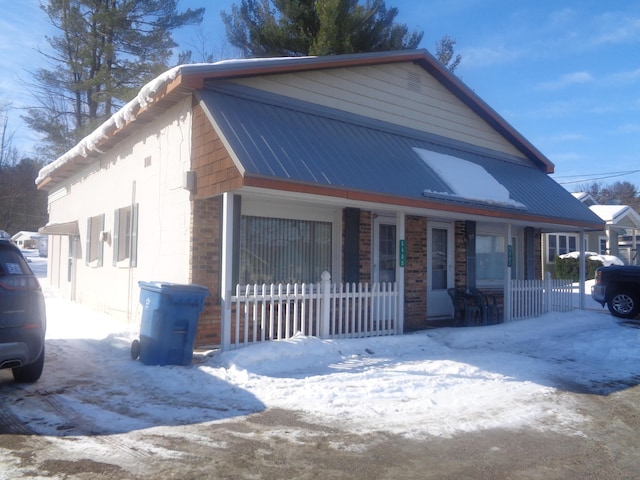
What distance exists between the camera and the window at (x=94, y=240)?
13391mm

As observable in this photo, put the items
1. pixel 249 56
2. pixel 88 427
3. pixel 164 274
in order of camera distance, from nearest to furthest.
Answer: pixel 88 427 → pixel 164 274 → pixel 249 56

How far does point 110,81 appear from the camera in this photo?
82.4 feet

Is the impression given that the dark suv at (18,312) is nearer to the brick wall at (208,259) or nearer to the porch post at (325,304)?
the brick wall at (208,259)

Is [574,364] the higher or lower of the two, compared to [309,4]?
lower

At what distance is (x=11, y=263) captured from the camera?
5902 millimetres

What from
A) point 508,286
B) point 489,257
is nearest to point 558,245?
point 489,257

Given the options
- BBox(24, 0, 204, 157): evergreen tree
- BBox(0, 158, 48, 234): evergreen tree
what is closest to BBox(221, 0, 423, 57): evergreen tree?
BBox(24, 0, 204, 157): evergreen tree

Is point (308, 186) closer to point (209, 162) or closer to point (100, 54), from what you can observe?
point (209, 162)

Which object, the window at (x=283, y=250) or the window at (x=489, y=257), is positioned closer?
the window at (x=283, y=250)

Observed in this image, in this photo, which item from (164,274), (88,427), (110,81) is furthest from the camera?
(110,81)

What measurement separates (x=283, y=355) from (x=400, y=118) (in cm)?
640

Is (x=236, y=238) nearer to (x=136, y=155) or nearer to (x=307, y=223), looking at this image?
(x=307, y=223)

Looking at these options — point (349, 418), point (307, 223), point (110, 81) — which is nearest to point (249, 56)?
point (110, 81)

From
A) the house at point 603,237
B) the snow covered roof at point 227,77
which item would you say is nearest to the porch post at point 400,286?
the snow covered roof at point 227,77
